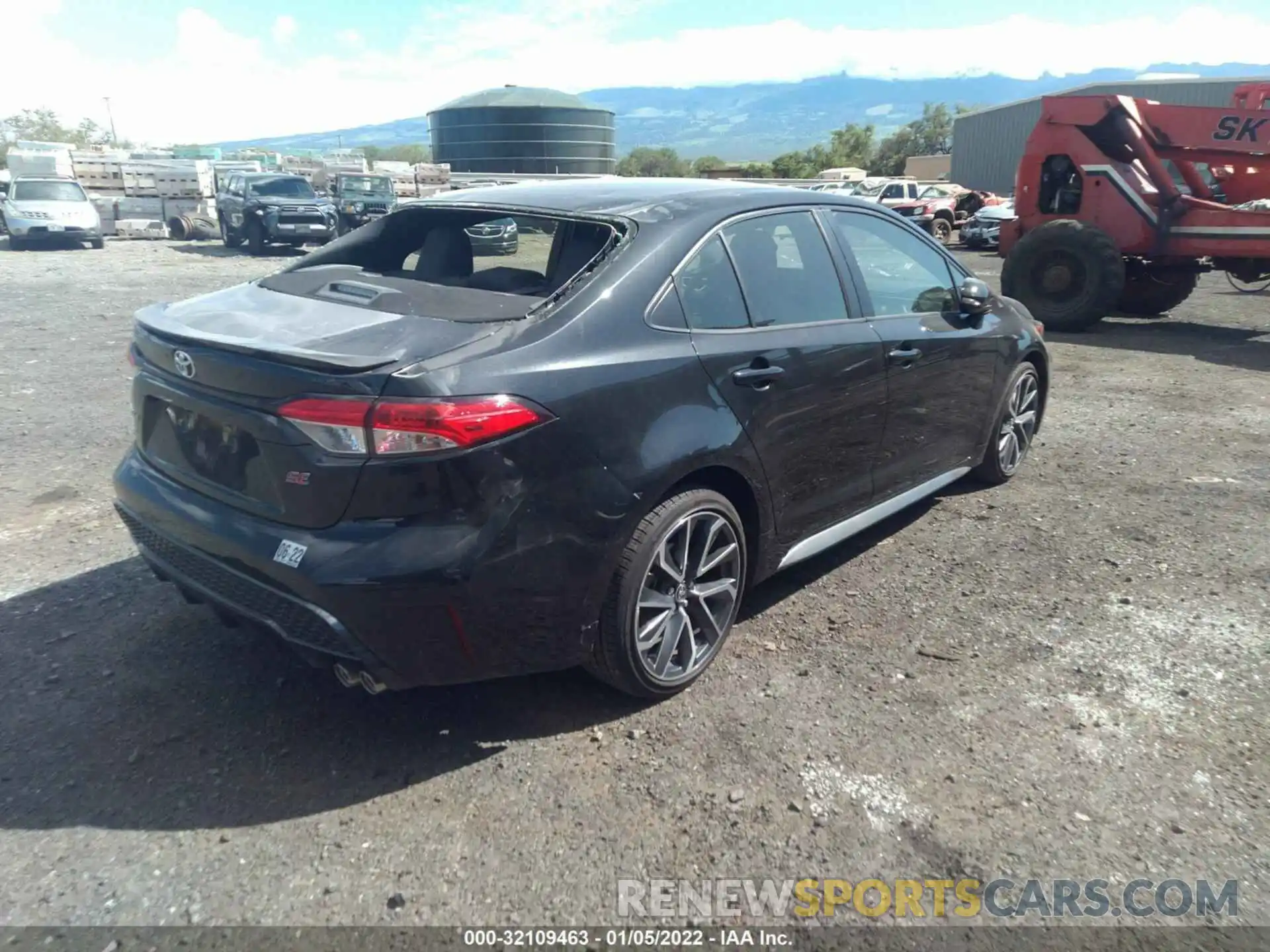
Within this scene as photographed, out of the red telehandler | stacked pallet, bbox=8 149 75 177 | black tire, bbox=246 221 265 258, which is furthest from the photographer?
stacked pallet, bbox=8 149 75 177

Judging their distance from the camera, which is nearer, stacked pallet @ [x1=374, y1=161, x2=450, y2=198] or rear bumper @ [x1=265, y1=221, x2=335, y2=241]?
rear bumper @ [x1=265, y1=221, x2=335, y2=241]

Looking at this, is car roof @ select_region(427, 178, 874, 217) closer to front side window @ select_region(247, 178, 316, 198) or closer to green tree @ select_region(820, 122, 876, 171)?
front side window @ select_region(247, 178, 316, 198)

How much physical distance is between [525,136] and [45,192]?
159 feet

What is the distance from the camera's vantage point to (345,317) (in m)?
2.96

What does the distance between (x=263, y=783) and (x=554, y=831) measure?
91 centimetres

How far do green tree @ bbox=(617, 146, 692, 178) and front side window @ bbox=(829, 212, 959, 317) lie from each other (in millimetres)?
83410

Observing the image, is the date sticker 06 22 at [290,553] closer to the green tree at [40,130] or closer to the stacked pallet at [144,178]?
the stacked pallet at [144,178]

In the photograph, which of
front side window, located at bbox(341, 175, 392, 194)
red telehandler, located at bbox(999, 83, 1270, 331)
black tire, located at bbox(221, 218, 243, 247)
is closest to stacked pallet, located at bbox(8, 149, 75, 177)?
black tire, located at bbox(221, 218, 243, 247)

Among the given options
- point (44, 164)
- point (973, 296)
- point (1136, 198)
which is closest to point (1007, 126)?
point (1136, 198)

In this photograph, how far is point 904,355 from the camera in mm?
4070

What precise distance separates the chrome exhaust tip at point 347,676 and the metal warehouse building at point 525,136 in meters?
66.9

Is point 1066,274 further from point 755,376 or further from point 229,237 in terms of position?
point 229,237

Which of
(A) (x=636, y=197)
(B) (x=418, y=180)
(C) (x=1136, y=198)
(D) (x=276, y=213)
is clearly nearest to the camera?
(A) (x=636, y=197)

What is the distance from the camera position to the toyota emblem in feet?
9.51
